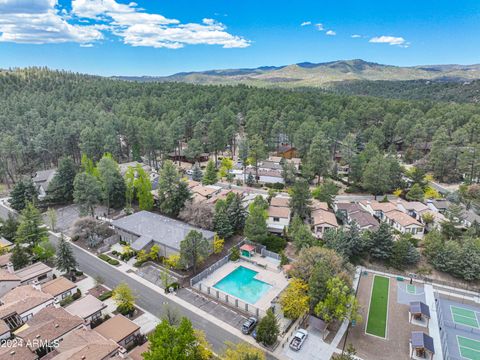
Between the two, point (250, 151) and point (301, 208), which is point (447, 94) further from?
point (301, 208)

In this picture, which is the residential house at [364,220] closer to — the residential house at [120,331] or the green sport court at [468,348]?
the green sport court at [468,348]

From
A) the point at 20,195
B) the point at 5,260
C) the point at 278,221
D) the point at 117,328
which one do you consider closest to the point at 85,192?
the point at 20,195

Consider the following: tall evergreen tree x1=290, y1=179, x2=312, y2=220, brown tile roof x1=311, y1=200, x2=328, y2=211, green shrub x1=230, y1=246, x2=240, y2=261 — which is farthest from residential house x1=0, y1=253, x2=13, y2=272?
brown tile roof x1=311, y1=200, x2=328, y2=211

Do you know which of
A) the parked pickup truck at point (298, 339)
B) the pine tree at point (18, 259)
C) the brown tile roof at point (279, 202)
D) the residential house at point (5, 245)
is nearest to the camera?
the parked pickup truck at point (298, 339)

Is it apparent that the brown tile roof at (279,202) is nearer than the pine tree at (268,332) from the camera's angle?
No

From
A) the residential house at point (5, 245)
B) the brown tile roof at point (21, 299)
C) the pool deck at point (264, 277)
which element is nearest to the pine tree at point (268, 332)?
the pool deck at point (264, 277)

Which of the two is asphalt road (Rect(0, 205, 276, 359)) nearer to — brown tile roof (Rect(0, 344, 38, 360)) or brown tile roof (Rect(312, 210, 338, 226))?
brown tile roof (Rect(0, 344, 38, 360))
